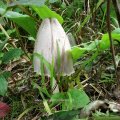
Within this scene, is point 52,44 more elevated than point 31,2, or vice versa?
point 31,2

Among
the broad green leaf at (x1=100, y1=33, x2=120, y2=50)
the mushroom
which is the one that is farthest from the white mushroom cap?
the broad green leaf at (x1=100, y1=33, x2=120, y2=50)

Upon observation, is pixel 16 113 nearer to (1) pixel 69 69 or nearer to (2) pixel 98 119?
(1) pixel 69 69

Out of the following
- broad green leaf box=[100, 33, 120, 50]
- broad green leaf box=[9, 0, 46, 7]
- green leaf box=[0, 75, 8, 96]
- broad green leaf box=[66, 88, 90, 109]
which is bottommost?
broad green leaf box=[66, 88, 90, 109]

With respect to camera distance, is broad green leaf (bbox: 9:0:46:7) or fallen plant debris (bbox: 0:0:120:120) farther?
fallen plant debris (bbox: 0:0:120:120)

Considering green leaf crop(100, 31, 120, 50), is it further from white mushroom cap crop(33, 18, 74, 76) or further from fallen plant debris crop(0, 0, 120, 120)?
white mushroom cap crop(33, 18, 74, 76)

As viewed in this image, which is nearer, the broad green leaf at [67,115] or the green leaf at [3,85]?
the broad green leaf at [67,115]

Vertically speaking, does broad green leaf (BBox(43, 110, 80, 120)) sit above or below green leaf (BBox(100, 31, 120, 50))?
below

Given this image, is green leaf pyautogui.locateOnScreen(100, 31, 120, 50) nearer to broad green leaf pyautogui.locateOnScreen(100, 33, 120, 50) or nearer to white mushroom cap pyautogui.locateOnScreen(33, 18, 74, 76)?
broad green leaf pyautogui.locateOnScreen(100, 33, 120, 50)

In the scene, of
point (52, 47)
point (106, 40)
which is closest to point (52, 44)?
point (52, 47)

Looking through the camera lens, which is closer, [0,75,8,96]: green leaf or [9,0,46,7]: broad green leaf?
[9,0,46,7]: broad green leaf

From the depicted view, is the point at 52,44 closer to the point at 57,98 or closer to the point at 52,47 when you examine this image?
the point at 52,47

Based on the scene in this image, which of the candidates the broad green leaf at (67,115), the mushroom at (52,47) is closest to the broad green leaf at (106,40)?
the mushroom at (52,47)

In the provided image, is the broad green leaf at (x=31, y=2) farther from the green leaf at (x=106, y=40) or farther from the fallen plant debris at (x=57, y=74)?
the green leaf at (x=106, y=40)
